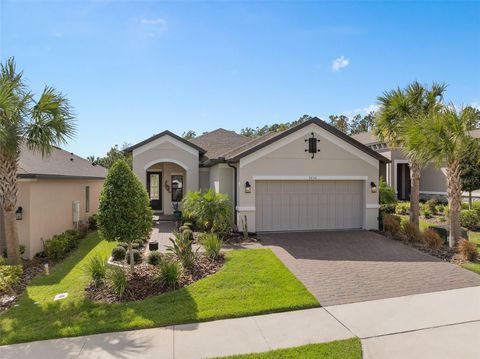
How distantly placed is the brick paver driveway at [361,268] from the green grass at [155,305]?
2.37ft

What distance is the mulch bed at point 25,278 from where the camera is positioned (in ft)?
24.0

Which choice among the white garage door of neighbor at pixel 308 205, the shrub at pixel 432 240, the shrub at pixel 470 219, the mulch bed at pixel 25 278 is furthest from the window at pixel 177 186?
the shrub at pixel 470 219

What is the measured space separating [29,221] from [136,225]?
209 inches

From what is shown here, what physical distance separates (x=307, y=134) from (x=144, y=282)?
29.7 feet

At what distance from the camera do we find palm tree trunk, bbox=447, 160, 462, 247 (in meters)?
11.2

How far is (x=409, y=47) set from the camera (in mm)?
13914

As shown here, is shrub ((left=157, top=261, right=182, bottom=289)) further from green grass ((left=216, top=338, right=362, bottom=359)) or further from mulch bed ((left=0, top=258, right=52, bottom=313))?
mulch bed ((left=0, top=258, right=52, bottom=313))

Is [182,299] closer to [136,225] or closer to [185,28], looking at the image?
[136,225]

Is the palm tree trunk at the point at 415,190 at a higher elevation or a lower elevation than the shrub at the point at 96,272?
higher

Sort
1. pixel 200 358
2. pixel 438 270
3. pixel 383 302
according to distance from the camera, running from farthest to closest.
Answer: pixel 438 270, pixel 383 302, pixel 200 358

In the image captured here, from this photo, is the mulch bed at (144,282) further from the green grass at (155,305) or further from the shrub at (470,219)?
the shrub at (470,219)

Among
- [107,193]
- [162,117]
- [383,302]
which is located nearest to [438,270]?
[383,302]

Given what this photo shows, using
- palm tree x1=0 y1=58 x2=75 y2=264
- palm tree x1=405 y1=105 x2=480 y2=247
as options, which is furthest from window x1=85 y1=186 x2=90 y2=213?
palm tree x1=405 y1=105 x2=480 y2=247

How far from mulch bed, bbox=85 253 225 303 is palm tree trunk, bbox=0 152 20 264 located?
3.28 meters
